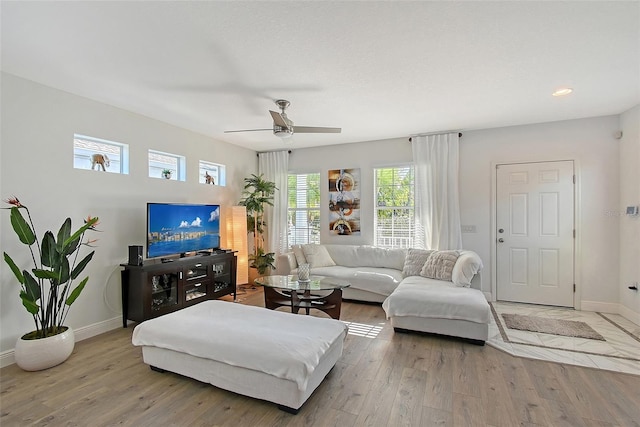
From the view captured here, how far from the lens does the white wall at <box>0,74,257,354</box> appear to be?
2.73m

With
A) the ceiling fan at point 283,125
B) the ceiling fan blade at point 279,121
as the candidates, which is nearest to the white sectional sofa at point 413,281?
the ceiling fan at point 283,125

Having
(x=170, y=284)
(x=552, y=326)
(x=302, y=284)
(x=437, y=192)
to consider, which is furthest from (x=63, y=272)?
(x=552, y=326)

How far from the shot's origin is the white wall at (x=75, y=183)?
2732mm

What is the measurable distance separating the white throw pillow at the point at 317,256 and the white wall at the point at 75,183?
2.12 m

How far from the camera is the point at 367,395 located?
218cm

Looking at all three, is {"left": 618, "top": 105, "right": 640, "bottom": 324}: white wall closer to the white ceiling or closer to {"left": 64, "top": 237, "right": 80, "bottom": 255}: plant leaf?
the white ceiling

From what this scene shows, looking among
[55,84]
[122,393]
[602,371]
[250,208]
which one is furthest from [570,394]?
[55,84]

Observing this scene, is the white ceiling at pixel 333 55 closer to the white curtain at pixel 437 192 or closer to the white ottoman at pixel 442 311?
the white curtain at pixel 437 192

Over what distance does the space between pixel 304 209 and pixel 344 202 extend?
85cm

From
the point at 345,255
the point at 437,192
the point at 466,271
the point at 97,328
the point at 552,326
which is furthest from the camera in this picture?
the point at 345,255

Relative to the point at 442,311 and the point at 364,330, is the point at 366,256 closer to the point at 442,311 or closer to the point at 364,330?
the point at 364,330

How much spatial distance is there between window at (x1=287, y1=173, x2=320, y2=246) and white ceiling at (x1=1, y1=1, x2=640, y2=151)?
2141 millimetres

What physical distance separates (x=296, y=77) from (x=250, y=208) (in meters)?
3.07

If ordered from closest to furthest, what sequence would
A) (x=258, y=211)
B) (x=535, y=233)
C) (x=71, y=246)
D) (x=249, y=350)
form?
(x=249, y=350) → (x=71, y=246) → (x=535, y=233) → (x=258, y=211)
